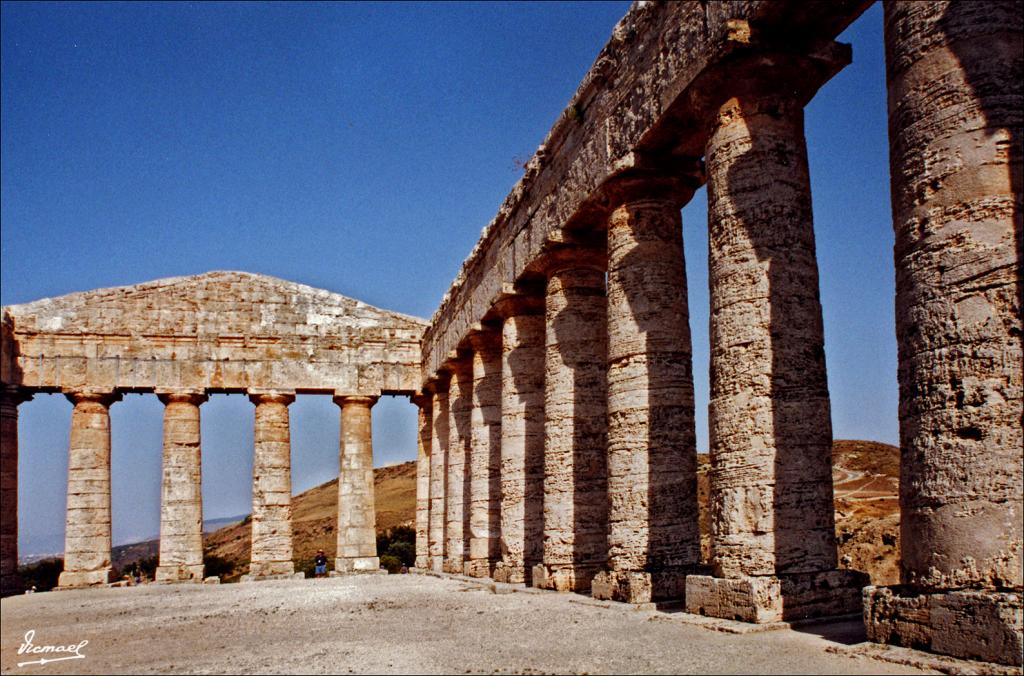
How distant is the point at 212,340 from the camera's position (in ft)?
95.7

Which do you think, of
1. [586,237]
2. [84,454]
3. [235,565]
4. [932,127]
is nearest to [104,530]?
[84,454]

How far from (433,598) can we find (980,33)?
1090cm

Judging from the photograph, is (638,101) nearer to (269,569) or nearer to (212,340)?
(269,569)

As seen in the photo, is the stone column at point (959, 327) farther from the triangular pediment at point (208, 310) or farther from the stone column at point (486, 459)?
the triangular pediment at point (208, 310)

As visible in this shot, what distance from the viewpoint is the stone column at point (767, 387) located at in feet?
30.8

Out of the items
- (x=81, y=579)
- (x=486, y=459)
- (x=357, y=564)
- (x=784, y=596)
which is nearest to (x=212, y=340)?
(x=81, y=579)

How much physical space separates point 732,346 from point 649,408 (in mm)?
2685

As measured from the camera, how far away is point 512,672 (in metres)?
7.06

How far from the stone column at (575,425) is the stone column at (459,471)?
796 cm

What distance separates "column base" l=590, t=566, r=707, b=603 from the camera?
11.7 metres

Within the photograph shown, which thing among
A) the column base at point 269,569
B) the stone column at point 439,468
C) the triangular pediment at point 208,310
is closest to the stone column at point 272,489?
the column base at point 269,569

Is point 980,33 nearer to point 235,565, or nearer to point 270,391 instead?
point 270,391

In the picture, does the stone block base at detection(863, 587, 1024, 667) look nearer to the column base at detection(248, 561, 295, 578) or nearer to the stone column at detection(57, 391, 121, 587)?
the column base at detection(248, 561, 295, 578)

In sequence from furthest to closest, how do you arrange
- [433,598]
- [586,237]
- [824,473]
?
[586,237], [433,598], [824,473]
